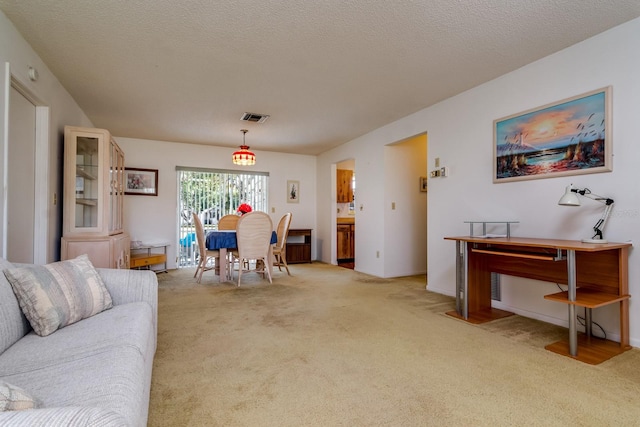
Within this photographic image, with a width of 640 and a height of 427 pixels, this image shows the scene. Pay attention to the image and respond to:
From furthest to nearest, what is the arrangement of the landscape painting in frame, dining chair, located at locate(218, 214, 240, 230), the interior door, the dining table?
dining chair, located at locate(218, 214, 240, 230)
the dining table
the interior door
the landscape painting in frame

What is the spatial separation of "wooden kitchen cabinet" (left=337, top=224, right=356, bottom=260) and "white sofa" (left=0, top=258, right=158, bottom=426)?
16.6 ft

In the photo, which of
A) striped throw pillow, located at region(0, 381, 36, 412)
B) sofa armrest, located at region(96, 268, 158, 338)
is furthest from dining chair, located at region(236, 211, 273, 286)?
striped throw pillow, located at region(0, 381, 36, 412)

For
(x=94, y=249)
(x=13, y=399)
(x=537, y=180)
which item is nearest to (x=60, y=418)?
→ (x=13, y=399)

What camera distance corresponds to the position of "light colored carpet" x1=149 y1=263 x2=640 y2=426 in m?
1.53

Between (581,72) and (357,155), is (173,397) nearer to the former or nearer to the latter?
(581,72)

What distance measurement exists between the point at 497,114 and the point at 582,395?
101 inches

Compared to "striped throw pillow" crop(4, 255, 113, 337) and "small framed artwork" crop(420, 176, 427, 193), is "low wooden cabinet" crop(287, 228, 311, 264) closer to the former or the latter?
"small framed artwork" crop(420, 176, 427, 193)

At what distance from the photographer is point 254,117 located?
4.56 metres

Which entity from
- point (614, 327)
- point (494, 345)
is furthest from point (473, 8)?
point (614, 327)

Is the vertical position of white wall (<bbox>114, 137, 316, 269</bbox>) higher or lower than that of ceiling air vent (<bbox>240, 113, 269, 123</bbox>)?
lower

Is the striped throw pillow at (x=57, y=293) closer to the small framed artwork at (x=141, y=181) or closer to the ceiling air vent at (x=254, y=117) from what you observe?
the ceiling air vent at (x=254, y=117)

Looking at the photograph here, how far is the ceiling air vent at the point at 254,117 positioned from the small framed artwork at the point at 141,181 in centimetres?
237

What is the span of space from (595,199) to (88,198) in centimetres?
459

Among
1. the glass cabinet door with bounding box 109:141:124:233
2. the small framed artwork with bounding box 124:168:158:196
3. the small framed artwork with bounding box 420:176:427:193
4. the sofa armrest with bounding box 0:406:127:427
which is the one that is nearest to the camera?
the sofa armrest with bounding box 0:406:127:427
